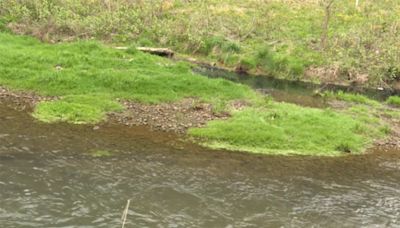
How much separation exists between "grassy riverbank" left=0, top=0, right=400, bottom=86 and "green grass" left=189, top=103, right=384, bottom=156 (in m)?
15.1

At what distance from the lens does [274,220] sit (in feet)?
50.3

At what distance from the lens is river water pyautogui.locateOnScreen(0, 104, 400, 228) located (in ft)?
48.1

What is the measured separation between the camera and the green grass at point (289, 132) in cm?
2262

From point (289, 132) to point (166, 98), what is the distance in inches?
254

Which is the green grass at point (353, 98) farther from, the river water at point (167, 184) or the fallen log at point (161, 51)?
the fallen log at point (161, 51)

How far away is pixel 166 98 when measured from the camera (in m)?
26.8

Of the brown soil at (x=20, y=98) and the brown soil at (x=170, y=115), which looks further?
the brown soil at (x=20, y=98)

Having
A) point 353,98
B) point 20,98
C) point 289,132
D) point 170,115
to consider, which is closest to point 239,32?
point 353,98

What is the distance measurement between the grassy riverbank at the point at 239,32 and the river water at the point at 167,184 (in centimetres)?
1944

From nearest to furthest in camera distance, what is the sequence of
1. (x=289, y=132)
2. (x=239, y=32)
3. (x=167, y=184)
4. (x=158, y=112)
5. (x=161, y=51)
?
(x=167, y=184)
(x=289, y=132)
(x=158, y=112)
(x=161, y=51)
(x=239, y=32)

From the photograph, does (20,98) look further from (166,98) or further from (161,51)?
(161,51)

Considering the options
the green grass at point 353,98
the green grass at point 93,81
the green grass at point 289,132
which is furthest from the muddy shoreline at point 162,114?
the green grass at point 353,98

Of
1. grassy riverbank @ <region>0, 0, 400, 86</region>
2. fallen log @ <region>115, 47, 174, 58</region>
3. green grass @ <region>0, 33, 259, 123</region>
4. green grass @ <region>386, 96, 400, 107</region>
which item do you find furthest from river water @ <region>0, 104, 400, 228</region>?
grassy riverbank @ <region>0, 0, 400, 86</region>

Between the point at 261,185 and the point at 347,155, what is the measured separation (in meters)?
6.66
